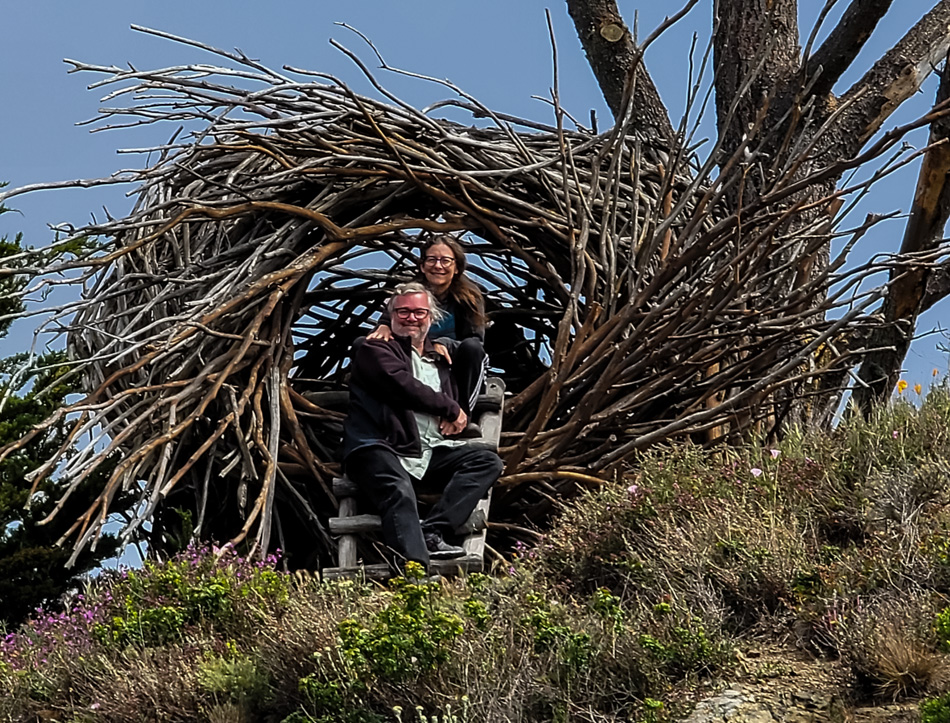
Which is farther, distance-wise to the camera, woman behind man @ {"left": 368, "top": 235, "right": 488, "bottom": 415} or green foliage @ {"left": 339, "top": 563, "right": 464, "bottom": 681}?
woman behind man @ {"left": 368, "top": 235, "right": 488, "bottom": 415}

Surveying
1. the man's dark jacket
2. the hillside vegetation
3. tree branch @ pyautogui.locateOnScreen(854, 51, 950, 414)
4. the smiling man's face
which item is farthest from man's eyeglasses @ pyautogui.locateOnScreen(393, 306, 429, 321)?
Result: tree branch @ pyautogui.locateOnScreen(854, 51, 950, 414)

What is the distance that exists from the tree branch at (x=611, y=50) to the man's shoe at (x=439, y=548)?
449 centimetres

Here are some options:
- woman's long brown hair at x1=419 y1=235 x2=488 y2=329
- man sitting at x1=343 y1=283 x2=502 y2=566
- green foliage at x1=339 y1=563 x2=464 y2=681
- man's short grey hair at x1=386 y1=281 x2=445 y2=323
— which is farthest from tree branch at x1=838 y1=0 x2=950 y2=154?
green foliage at x1=339 y1=563 x2=464 y2=681

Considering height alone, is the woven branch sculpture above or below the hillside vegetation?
above

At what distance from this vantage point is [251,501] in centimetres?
689

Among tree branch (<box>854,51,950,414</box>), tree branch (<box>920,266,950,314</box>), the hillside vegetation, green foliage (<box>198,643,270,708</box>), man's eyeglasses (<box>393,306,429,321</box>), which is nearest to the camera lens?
the hillside vegetation

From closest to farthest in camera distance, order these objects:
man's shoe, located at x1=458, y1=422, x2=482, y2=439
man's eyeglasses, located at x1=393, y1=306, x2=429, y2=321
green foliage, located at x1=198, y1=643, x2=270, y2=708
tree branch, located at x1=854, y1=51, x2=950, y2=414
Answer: green foliage, located at x1=198, y1=643, x2=270, y2=708 < man's eyeglasses, located at x1=393, y1=306, x2=429, y2=321 < man's shoe, located at x1=458, y1=422, x2=482, y2=439 < tree branch, located at x1=854, y1=51, x2=950, y2=414

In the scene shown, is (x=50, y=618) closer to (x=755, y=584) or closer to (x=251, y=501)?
(x=251, y=501)

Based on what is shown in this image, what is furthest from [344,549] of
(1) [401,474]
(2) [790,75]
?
(2) [790,75]

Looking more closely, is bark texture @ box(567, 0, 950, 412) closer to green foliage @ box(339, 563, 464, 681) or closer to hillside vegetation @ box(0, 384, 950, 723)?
hillside vegetation @ box(0, 384, 950, 723)

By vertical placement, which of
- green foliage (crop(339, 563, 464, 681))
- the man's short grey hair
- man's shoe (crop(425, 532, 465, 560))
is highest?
the man's short grey hair

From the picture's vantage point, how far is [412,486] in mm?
6121

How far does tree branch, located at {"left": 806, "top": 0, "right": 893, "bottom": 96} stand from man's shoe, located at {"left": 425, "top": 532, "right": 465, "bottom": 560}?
14.1 ft

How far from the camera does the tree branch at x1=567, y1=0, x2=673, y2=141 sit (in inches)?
372
